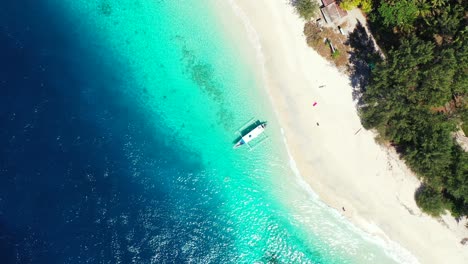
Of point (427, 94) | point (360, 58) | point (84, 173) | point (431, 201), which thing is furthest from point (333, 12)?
point (84, 173)

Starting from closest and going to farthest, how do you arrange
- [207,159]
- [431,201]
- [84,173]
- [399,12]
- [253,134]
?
[399,12]
[431,201]
[253,134]
[207,159]
[84,173]

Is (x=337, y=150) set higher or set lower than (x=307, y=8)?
lower

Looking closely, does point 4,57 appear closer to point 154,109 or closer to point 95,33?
point 95,33

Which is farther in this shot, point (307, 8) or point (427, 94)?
point (307, 8)

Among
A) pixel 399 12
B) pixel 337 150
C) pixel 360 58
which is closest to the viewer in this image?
pixel 399 12

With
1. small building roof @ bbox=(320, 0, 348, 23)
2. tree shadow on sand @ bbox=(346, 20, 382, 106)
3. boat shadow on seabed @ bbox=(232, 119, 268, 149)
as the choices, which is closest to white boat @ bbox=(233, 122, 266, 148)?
boat shadow on seabed @ bbox=(232, 119, 268, 149)

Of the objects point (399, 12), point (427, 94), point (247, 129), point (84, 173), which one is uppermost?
point (84, 173)

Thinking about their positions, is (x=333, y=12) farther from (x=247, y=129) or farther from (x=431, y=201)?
(x=431, y=201)
